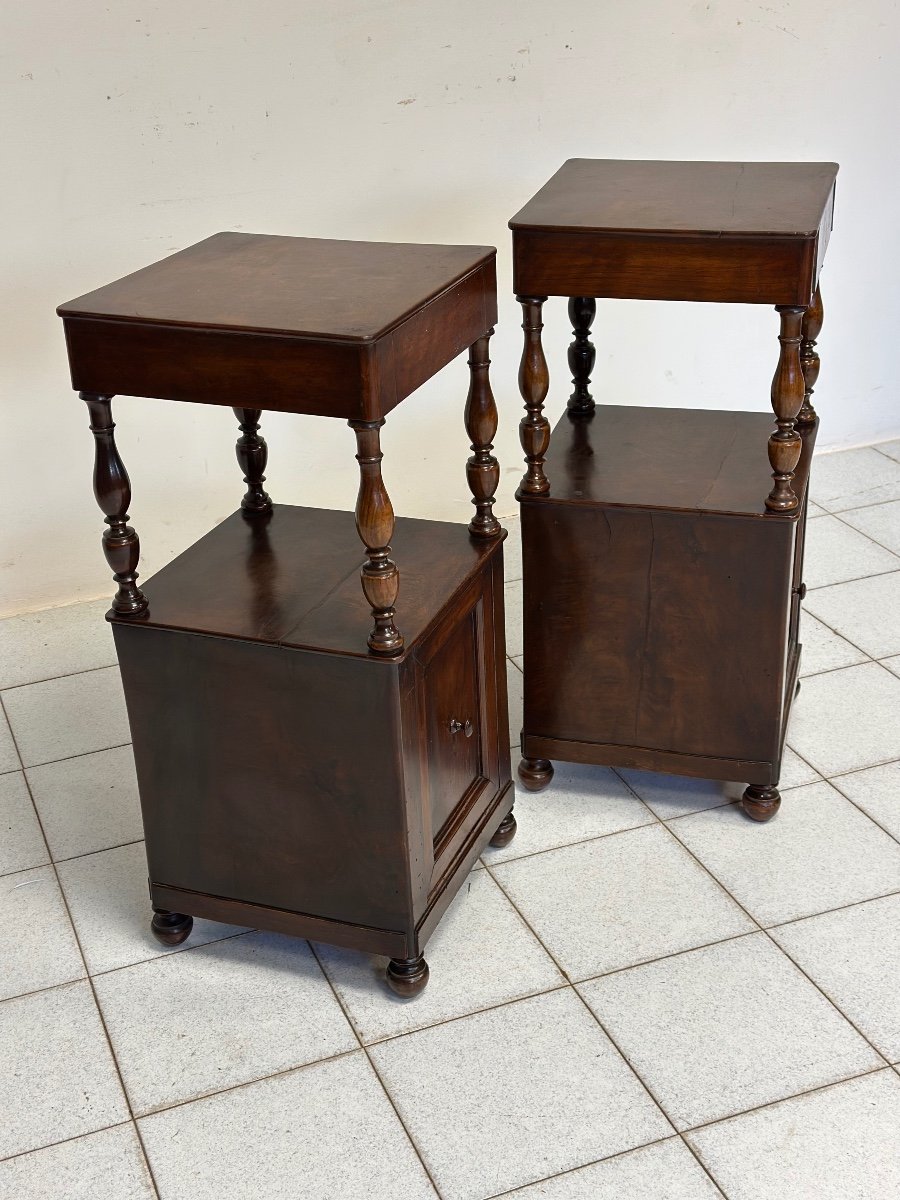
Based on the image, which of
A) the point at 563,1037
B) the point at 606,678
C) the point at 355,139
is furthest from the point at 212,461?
the point at 563,1037

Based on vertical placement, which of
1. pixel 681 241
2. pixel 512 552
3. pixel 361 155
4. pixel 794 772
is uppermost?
pixel 681 241

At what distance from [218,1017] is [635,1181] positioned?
82 cm

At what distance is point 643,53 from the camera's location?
4086mm

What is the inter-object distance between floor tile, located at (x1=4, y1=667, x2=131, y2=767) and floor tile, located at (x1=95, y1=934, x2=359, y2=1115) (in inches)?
33.5

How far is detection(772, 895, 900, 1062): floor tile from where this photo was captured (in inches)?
95.2

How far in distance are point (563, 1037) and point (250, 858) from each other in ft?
2.14

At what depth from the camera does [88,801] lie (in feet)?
10.3

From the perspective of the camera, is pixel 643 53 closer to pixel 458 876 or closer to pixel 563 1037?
pixel 458 876

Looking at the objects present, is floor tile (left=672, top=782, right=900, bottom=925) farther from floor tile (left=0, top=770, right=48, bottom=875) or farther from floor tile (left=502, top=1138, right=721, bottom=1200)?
floor tile (left=0, top=770, right=48, bottom=875)

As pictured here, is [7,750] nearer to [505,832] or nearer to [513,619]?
[505,832]

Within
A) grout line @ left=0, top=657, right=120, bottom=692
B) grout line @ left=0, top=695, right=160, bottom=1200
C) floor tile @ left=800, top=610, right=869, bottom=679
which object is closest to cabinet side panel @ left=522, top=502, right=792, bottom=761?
floor tile @ left=800, top=610, right=869, bottom=679

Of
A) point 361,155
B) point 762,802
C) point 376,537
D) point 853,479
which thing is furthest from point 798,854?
point 361,155

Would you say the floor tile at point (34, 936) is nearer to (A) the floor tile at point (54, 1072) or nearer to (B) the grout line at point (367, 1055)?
(A) the floor tile at point (54, 1072)

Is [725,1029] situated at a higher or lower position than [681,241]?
lower
